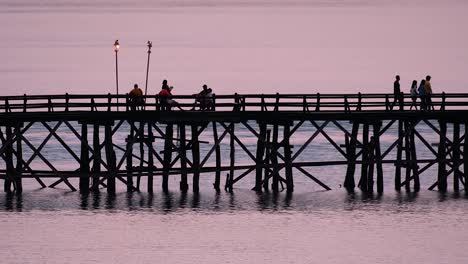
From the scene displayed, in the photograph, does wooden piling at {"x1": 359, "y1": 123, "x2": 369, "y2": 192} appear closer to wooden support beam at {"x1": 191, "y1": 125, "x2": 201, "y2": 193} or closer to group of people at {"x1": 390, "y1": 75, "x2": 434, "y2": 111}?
group of people at {"x1": 390, "y1": 75, "x2": 434, "y2": 111}

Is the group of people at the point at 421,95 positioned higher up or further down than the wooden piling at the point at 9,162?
higher up

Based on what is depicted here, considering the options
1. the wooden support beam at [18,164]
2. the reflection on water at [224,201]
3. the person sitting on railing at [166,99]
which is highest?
the person sitting on railing at [166,99]

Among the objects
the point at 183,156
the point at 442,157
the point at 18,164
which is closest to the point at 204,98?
the point at 183,156

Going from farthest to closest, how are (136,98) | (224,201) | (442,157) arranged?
(442,157)
(136,98)
(224,201)

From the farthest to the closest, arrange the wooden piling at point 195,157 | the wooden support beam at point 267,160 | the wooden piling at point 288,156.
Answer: the wooden support beam at point 267,160 < the wooden piling at point 288,156 < the wooden piling at point 195,157

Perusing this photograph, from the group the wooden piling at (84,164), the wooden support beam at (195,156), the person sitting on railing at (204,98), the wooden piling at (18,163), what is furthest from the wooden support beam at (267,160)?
the wooden piling at (18,163)

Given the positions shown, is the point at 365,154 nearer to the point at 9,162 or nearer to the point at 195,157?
the point at 195,157

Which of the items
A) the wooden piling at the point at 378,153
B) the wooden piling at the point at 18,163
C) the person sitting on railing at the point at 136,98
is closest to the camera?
the person sitting on railing at the point at 136,98

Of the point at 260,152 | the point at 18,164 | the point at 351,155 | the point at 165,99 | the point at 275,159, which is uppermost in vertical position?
the point at 165,99

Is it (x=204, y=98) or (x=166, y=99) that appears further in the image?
(x=166, y=99)

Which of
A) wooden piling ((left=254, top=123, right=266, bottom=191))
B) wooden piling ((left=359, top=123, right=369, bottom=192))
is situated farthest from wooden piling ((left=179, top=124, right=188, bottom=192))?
wooden piling ((left=359, top=123, right=369, bottom=192))

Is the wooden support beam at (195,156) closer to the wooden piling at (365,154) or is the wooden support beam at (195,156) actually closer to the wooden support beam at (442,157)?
the wooden piling at (365,154)

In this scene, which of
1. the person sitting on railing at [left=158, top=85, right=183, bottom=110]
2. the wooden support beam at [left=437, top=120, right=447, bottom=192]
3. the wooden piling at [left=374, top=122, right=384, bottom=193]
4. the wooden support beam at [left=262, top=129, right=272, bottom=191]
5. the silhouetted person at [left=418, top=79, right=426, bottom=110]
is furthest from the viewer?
the wooden support beam at [left=262, top=129, right=272, bottom=191]

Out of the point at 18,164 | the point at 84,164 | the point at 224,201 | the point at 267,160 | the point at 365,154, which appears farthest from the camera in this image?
the point at 267,160
